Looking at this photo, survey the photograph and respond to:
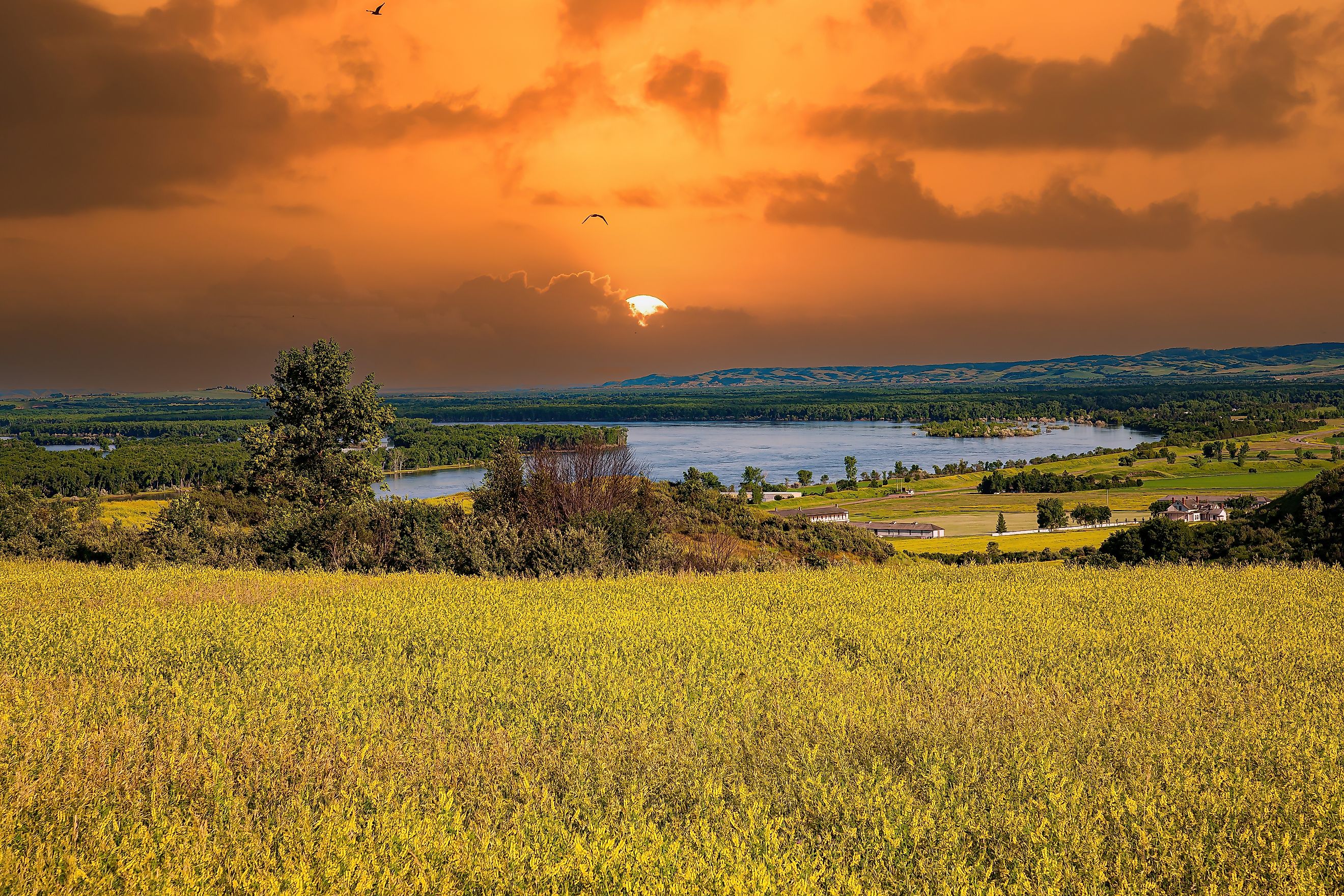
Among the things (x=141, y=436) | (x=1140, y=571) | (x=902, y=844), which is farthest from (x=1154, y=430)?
(x=141, y=436)

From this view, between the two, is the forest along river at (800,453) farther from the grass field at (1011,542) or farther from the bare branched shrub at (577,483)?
the bare branched shrub at (577,483)

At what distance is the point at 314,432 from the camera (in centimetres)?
2744

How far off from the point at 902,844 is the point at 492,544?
1323 cm

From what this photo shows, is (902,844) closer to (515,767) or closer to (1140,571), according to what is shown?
(515,767)

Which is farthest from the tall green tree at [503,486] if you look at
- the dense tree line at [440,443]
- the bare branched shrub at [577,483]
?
the dense tree line at [440,443]

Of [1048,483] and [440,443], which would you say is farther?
[440,443]

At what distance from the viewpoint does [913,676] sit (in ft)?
22.7

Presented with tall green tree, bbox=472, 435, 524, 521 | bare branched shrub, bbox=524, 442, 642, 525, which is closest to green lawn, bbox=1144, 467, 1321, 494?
bare branched shrub, bbox=524, 442, 642, 525

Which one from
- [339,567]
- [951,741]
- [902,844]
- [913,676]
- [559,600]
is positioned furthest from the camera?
[339,567]

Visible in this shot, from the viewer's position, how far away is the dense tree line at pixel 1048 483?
102750mm

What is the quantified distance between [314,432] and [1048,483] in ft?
332

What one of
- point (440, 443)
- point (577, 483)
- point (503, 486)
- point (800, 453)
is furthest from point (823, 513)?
point (440, 443)

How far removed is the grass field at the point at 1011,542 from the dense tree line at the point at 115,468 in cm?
7054

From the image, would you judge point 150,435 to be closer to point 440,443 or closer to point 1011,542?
point 440,443
